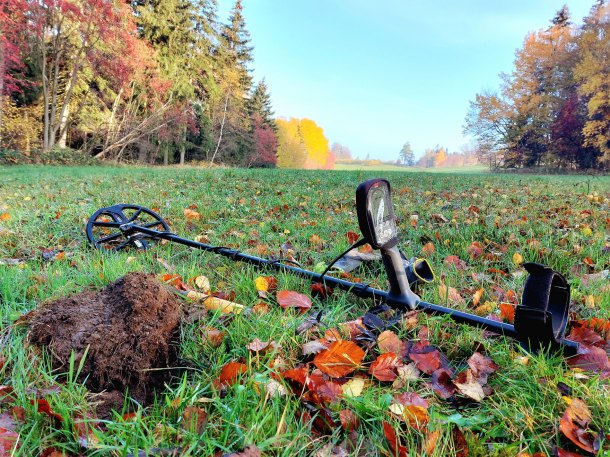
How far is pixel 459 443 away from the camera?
91 cm

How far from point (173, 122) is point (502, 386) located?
1043 inches

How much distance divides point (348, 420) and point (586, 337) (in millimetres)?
1031

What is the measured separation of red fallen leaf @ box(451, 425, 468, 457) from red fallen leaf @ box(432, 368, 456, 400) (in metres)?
0.17

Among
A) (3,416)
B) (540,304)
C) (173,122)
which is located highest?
(173,122)

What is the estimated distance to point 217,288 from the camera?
186cm

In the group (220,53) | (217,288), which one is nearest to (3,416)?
(217,288)

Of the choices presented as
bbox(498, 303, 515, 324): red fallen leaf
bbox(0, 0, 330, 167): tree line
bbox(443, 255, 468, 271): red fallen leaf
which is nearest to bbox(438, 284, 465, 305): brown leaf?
bbox(498, 303, 515, 324): red fallen leaf

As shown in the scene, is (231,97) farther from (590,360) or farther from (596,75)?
(590,360)

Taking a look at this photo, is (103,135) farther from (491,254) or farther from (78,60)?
(491,254)

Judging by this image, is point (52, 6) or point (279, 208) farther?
point (52, 6)

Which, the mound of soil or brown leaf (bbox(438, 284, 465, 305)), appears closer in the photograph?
the mound of soil

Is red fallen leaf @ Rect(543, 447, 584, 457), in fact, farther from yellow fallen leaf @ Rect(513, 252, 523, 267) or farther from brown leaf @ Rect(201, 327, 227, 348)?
yellow fallen leaf @ Rect(513, 252, 523, 267)

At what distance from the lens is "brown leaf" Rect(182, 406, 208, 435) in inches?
35.2

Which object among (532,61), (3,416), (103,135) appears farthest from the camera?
(532,61)
